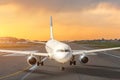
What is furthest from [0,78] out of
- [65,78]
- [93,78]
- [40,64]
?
[40,64]

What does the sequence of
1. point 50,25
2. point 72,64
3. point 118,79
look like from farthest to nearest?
point 50,25 → point 72,64 → point 118,79

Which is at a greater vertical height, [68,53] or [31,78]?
[68,53]

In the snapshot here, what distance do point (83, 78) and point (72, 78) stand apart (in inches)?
38.9

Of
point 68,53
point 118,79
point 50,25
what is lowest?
point 118,79

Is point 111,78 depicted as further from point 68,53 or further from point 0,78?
point 0,78

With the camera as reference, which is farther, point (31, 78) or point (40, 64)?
point (40, 64)

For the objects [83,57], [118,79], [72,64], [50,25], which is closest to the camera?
[118,79]

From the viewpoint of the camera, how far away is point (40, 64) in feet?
133

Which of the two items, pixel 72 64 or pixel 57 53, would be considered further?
pixel 72 64

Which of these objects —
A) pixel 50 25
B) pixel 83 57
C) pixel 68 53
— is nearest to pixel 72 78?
pixel 68 53

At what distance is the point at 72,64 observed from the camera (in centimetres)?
3944

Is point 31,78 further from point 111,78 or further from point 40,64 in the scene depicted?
point 40,64

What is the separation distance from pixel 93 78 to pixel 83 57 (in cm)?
921

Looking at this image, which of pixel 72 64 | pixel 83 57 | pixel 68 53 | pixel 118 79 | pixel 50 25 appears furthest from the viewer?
pixel 50 25
